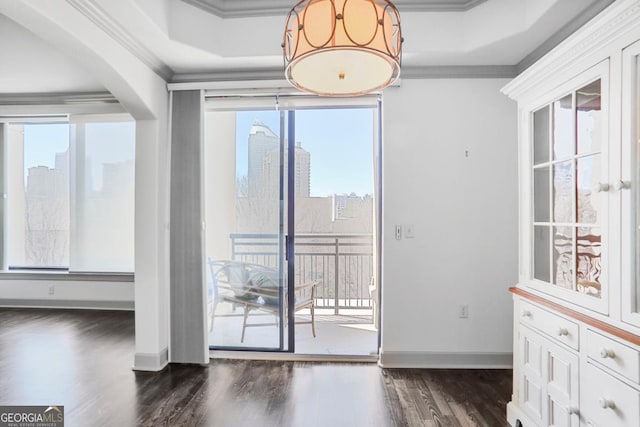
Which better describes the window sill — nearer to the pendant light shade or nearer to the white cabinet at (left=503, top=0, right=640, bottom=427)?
the pendant light shade

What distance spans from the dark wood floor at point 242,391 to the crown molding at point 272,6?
9.23 ft

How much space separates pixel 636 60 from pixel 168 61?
2959mm

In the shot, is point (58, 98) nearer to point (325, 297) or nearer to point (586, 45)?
point (325, 297)

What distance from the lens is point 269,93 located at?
10.1ft

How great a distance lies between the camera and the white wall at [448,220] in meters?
3.00

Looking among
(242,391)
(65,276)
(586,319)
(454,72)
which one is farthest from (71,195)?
(586,319)

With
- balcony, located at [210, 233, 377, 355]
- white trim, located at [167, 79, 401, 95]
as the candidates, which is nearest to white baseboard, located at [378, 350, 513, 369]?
balcony, located at [210, 233, 377, 355]

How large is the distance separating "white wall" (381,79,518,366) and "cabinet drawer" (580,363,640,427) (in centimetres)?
142

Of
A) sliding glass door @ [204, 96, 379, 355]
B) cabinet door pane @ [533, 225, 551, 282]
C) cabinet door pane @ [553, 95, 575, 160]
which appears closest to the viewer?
cabinet door pane @ [553, 95, 575, 160]

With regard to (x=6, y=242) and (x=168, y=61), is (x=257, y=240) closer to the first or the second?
(x=168, y=61)

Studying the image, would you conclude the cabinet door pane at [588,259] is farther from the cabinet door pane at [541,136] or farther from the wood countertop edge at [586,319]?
the cabinet door pane at [541,136]

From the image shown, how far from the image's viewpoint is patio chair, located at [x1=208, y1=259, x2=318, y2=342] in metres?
3.26

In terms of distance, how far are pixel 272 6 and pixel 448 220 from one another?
2187mm

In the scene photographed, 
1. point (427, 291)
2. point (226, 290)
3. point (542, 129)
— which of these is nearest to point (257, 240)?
point (226, 290)
